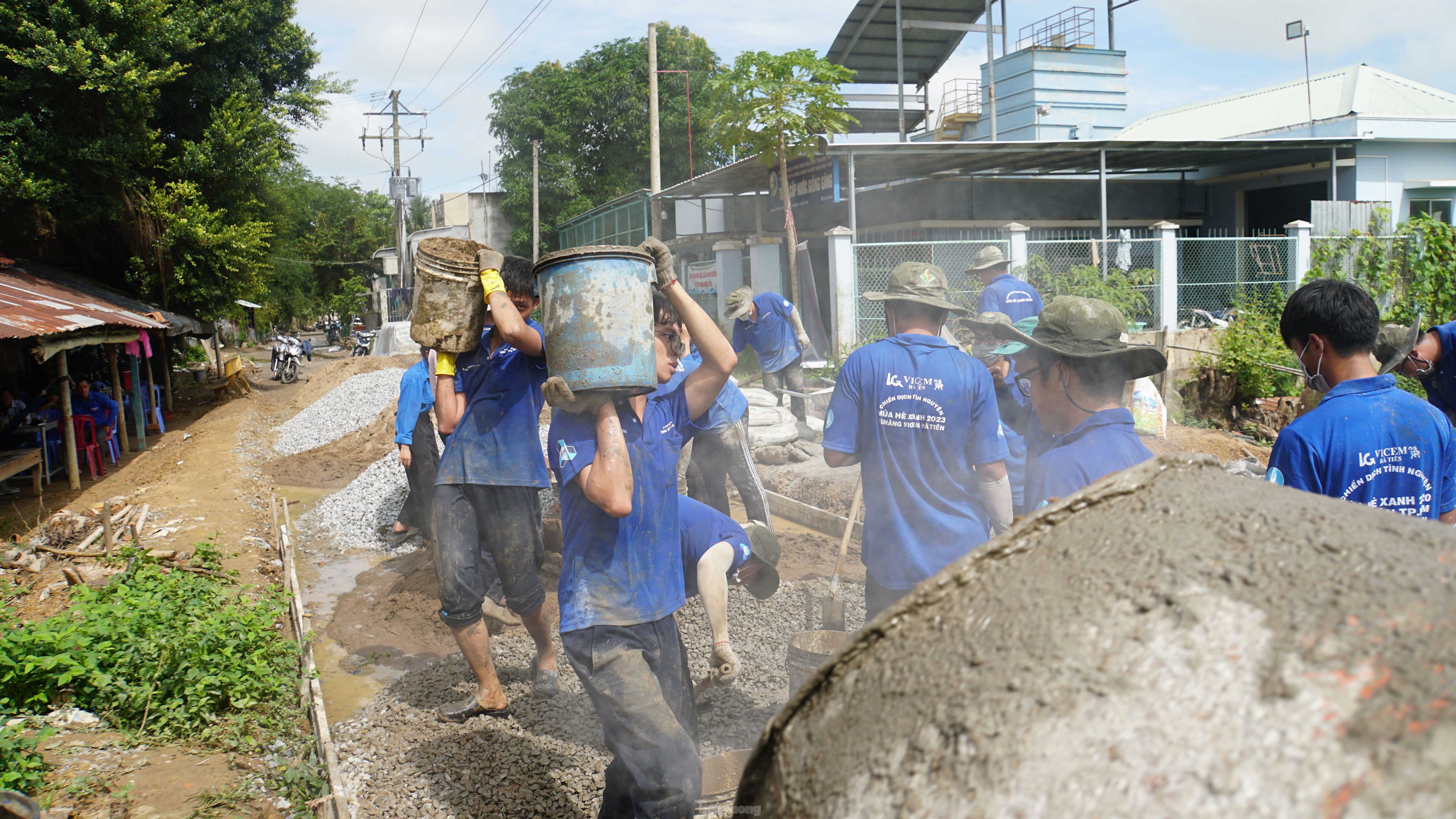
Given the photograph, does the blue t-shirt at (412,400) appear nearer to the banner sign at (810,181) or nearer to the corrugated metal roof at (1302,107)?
the banner sign at (810,181)

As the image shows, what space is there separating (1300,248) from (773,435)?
1001 cm

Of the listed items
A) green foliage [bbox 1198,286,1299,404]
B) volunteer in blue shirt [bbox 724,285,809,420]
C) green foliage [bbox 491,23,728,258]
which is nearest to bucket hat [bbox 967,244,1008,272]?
volunteer in blue shirt [bbox 724,285,809,420]

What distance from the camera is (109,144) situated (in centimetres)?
1365

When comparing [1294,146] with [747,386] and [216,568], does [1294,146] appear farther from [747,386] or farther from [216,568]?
[216,568]

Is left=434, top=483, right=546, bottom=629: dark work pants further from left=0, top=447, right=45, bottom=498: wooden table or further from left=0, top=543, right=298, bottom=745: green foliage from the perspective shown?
left=0, top=447, right=45, bottom=498: wooden table

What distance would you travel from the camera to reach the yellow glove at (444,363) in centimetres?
361

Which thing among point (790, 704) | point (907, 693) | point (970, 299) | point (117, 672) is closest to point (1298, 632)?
point (907, 693)

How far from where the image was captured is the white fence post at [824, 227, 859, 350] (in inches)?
518

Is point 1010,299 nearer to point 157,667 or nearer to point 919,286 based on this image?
point 919,286

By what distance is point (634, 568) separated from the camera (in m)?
2.58

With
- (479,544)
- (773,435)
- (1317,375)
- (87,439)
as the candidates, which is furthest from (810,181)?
(1317,375)

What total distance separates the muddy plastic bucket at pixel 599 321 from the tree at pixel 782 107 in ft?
33.8

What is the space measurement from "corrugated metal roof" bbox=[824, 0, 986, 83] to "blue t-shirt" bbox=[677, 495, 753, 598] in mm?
18212

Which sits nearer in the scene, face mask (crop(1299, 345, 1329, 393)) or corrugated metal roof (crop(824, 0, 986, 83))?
face mask (crop(1299, 345, 1329, 393))
